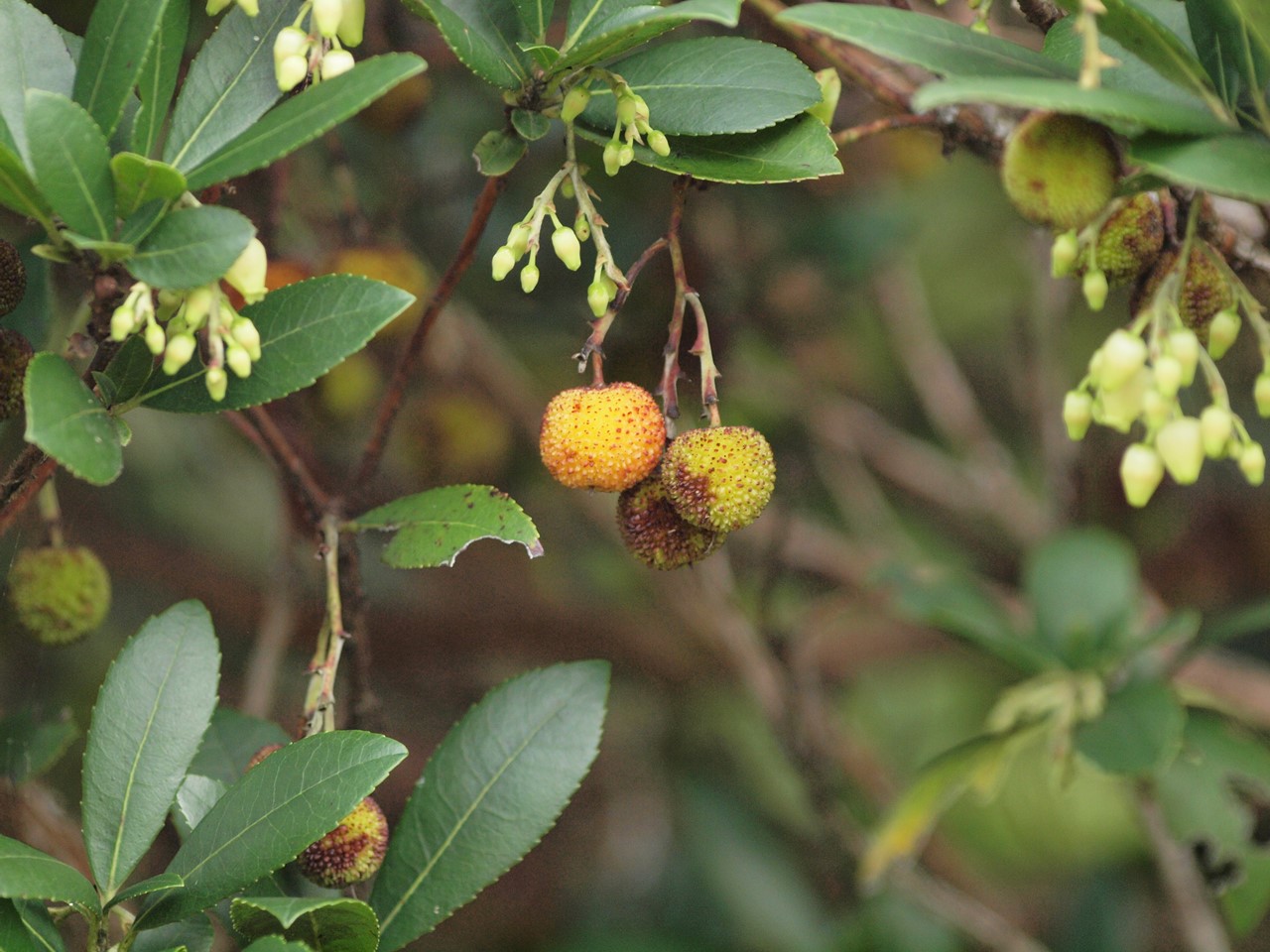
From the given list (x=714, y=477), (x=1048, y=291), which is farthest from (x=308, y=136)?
(x=1048, y=291)

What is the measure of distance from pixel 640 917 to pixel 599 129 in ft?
6.30

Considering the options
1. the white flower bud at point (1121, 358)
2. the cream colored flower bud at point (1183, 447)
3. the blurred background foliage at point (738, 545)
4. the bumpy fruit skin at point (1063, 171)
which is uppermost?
the bumpy fruit skin at point (1063, 171)

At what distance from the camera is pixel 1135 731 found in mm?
1361

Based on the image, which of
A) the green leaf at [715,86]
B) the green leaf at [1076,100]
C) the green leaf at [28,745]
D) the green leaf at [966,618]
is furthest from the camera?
the green leaf at [966,618]

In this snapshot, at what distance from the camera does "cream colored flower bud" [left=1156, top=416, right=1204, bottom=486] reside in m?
0.71

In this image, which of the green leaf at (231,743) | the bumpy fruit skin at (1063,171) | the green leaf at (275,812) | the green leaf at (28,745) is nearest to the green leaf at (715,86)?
the bumpy fruit skin at (1063,171)

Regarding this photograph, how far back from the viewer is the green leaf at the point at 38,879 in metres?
0.70

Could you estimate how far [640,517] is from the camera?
3.11 feet

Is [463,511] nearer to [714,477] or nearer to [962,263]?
[714,477]

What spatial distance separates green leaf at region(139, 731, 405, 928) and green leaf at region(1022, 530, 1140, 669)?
116 centimetres

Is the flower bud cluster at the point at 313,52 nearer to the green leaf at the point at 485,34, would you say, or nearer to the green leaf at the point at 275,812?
the green leaf at the point at 485,34

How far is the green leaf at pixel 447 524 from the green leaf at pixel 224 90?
11.6 inches

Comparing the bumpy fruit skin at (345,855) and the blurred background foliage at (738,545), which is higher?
the bumpy fruit skin at (345,855)

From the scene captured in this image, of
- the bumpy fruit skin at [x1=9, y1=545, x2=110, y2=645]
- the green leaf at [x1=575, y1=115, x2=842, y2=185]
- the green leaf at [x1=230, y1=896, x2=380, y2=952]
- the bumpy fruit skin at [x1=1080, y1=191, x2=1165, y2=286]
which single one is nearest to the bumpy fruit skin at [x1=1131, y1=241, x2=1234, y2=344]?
the bumpy fruit skin at [x1=1080, y1=191, x2=1165, y2=286]
